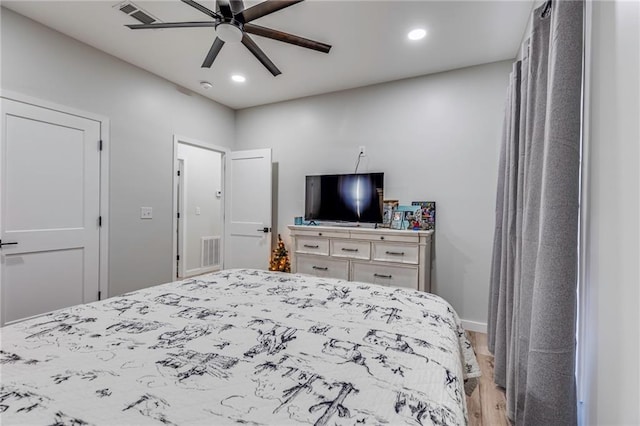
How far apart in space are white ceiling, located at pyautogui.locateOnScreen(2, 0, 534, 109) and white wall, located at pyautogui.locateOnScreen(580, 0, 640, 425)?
1606mm

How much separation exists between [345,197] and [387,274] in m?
1.04

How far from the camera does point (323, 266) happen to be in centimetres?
345

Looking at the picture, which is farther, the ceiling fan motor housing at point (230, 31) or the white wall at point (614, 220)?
the ceiling fan motor housing at point (230, 31)

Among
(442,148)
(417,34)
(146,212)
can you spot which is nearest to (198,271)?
(146,212)

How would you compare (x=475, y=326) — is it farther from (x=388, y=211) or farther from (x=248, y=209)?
(x=248, y=209)

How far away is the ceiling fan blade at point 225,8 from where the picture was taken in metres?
1.75

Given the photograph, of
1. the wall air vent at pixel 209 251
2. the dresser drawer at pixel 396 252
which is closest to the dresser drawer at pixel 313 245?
the dresser drawer at pixel 396 252

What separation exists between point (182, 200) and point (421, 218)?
399 cm

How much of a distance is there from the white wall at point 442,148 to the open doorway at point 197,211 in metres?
2.39

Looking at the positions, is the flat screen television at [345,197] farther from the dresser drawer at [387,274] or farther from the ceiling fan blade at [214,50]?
the ceiling fan blade at [214,50]

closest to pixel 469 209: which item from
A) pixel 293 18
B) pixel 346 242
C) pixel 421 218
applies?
pixel 421 218

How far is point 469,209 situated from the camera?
314 centimetres

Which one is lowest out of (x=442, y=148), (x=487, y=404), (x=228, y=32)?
(x=487, y=404)

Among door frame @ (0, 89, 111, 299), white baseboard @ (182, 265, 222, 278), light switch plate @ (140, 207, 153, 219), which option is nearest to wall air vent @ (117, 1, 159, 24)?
door frame @ (0, 89, 111, 299)
